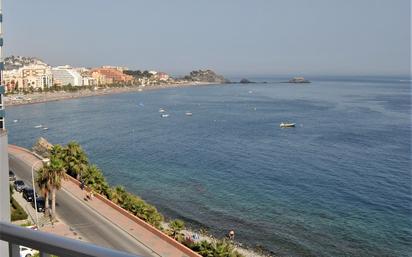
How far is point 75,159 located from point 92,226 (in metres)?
6.41

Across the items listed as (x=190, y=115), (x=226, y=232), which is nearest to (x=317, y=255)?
(x=226, y=232)

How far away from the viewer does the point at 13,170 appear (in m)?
27.0

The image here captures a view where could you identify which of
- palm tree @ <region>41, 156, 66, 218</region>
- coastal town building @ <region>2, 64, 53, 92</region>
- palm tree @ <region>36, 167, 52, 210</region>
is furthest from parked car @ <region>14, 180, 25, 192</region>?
coastal town building @ <region>2, 64, 53, 92</region>

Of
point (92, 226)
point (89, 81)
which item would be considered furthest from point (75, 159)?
point (89, 81)

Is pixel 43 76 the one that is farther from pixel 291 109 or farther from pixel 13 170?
pixel 13 170

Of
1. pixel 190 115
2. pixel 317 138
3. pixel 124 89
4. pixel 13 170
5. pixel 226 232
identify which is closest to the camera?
pixel 226 232

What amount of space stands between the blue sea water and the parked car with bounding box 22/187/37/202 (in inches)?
246

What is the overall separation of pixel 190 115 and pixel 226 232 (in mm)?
48452

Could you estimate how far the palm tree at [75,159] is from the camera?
2211 centimetres

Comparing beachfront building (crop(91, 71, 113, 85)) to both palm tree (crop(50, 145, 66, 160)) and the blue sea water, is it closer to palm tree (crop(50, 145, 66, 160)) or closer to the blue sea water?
the blue sea water

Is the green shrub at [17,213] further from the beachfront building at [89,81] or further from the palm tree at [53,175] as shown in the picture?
the beachfront building at [89,81]

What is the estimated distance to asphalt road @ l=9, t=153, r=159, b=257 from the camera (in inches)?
576

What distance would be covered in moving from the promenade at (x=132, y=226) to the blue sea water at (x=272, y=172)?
4.56 metres

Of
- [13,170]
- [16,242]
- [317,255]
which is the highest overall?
[16,242]
